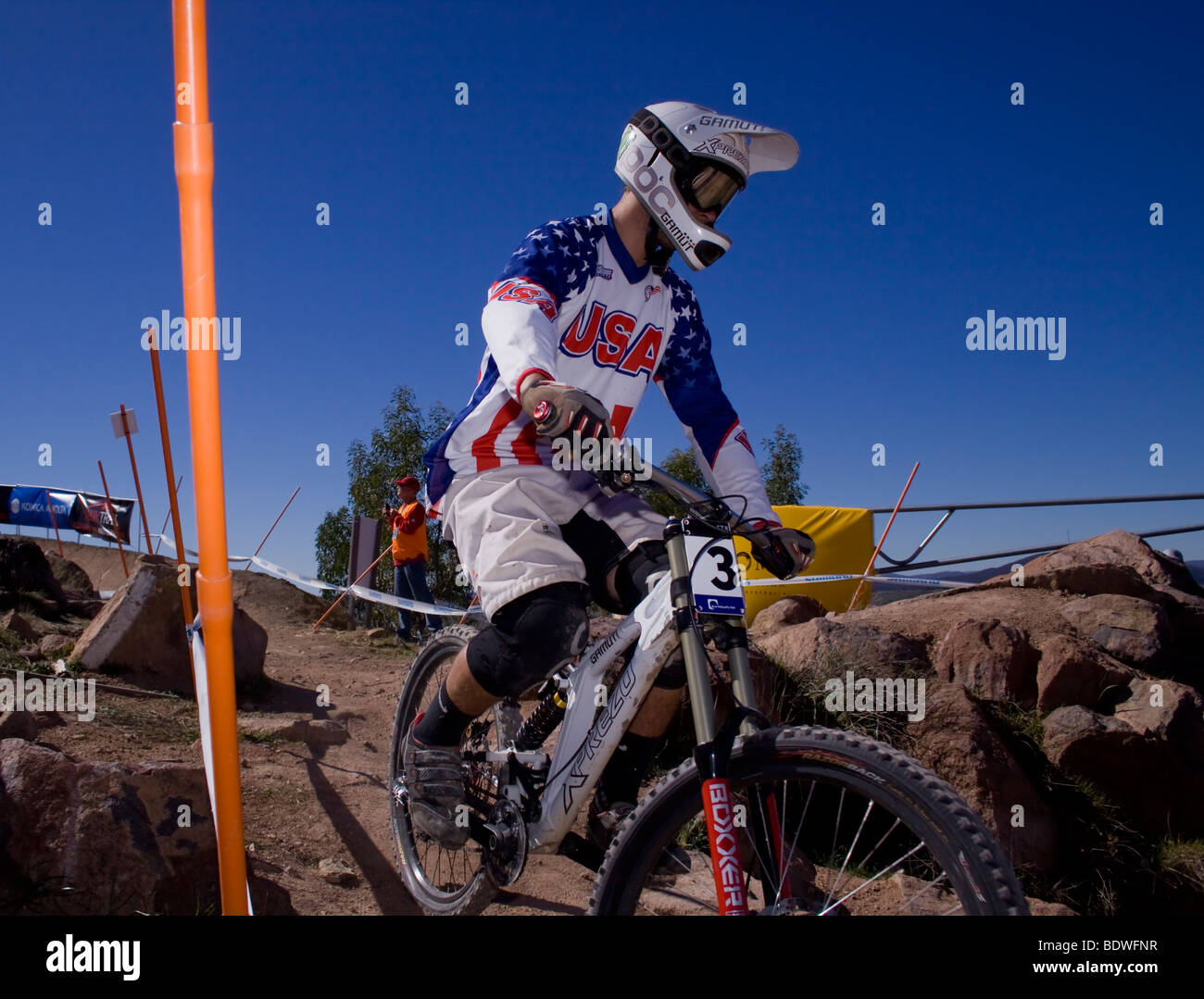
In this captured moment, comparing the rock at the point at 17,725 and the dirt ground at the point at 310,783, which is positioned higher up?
the rock at the point at 17,725

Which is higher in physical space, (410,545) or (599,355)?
(599,355)

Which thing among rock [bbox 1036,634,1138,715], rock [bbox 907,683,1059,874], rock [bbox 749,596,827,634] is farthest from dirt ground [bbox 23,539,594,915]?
rock [bbox 1036,634,1138,715]

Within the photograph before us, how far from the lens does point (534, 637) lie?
7.69ft

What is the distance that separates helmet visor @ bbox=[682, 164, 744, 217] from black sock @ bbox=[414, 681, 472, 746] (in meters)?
1.75

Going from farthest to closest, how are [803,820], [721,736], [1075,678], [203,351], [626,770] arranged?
1. [1075,678]
2. [626,770]
3. [803,820]
4. [721,736]
5. [203,351]

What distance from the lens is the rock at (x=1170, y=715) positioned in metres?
5.17

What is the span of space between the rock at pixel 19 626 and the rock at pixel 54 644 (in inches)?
6.2

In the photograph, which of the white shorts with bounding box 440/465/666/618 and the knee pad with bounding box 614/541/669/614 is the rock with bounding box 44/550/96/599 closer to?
the white shorts with bounding box 440/465/666/618

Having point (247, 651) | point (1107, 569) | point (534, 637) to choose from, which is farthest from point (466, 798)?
point (1107, 569)

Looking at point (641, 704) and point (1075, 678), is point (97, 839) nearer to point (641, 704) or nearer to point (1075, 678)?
point (641, 704)

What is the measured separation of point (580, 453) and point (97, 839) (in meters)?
1.82

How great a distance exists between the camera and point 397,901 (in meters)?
3.18

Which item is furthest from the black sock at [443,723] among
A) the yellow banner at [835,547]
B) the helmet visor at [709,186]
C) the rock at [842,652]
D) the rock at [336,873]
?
the yellow banner at [835,547]

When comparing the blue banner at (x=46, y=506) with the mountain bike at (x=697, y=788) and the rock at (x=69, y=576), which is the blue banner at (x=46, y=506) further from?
the mountain bike at (x=697, y=788)
